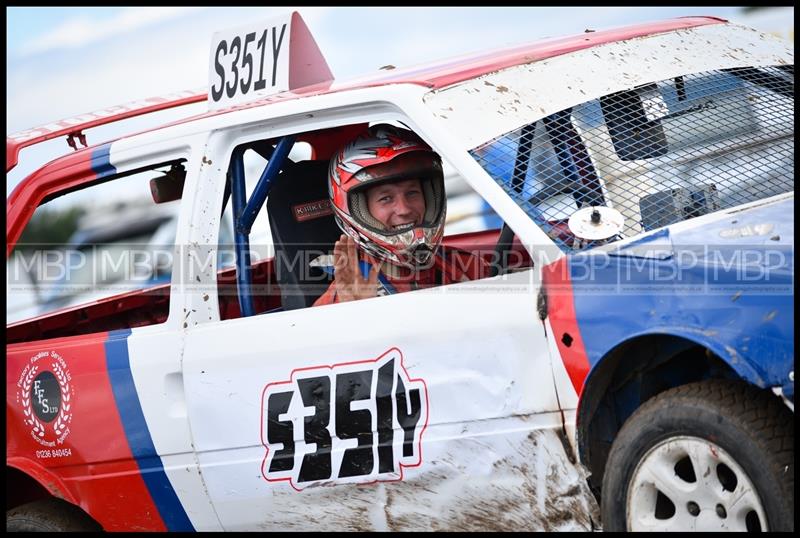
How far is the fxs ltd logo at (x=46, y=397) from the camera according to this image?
13.9ft

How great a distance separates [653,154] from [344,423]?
126cm

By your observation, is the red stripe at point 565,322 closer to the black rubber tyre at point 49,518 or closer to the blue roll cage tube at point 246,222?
the blue roll cage tube at point 246,222

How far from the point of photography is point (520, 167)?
3637mm

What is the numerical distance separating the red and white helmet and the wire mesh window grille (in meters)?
0.60

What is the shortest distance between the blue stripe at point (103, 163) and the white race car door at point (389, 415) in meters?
0.86

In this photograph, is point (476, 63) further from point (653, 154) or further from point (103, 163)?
point (103, 163)

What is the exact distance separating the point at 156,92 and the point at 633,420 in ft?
35.0

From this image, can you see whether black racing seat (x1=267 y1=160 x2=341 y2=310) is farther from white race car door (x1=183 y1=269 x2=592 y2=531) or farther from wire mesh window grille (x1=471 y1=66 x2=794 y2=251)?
wire mesh window grille (x1=471 y1=66 x2=794 y2=251)

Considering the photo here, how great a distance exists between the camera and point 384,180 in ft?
14.0

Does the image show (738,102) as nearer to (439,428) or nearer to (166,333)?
(439,428)

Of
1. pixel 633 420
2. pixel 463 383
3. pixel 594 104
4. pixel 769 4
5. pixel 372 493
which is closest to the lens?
pixel 633 420

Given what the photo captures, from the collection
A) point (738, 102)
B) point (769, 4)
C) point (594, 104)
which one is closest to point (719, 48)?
point (738, 102)

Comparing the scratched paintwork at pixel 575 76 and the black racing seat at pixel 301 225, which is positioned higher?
the scratched paintwork at pixel 575 76

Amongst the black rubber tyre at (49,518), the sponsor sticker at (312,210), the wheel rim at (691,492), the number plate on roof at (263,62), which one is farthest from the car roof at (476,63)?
the wheel rim at (691,492)
